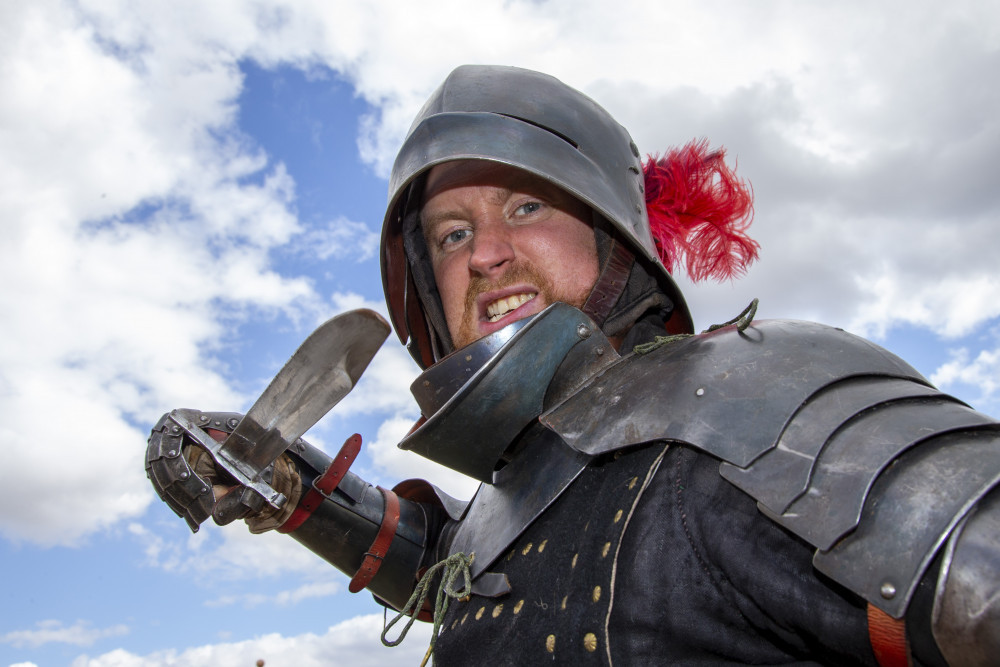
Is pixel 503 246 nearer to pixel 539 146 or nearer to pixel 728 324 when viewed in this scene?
pixel 539 146

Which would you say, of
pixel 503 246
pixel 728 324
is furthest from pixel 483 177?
pixel 728 324

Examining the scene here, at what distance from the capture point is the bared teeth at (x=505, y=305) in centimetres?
275

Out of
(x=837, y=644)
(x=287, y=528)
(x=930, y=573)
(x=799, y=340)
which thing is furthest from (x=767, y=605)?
(x=287, y=528)

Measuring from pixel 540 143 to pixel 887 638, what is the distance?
1.99m

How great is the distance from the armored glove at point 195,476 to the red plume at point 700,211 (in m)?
1.90

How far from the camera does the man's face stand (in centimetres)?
274

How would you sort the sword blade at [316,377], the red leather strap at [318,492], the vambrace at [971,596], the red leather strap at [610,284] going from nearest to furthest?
the vambrace at [971,596], the sword blade at [316,377], the red leather strap at [610,284], the red leather strap at [318,492]

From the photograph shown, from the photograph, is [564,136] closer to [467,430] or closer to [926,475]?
[467,430]

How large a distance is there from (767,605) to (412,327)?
2455 mm

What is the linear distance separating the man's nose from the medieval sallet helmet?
26cm

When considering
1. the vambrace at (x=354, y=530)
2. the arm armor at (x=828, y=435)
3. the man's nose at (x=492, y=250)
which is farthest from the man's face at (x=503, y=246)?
the vambrace at (x=354, y=530)

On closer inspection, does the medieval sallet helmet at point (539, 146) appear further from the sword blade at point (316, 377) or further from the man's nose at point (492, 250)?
the sword blade at point (316, 377)

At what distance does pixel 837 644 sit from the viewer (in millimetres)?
1416

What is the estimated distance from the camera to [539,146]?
2.80 metres
